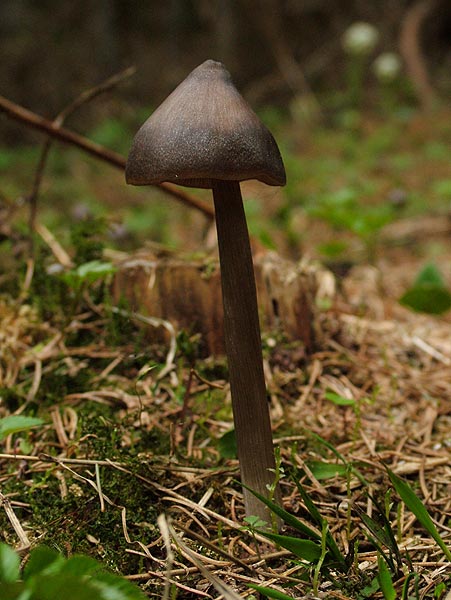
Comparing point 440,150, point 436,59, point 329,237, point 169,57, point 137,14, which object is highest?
point 137,14

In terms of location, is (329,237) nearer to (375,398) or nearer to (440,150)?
(440,150)

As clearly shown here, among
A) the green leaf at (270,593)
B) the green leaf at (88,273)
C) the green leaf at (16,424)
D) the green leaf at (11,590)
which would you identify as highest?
the green leaf at (88,273)

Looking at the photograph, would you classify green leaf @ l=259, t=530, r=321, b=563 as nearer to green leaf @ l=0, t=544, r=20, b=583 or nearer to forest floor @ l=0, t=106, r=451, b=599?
forest floor @ l=0, t=106, r=451, b=599

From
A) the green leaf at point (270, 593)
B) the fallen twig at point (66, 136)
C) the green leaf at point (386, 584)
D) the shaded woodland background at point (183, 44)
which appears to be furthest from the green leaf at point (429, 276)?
the shaded woodland background at point (183, 44)

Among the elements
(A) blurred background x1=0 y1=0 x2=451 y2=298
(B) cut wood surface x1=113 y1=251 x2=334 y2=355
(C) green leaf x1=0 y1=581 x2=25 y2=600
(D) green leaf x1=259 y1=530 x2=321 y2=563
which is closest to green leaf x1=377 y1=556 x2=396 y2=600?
(D) green leaf x1=259 y1=530 x2=321 y2=563

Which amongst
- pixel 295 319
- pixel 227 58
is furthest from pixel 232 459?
pixel 227 58

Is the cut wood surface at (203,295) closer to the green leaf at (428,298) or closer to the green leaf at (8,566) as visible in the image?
the green leaf at (428,298)
